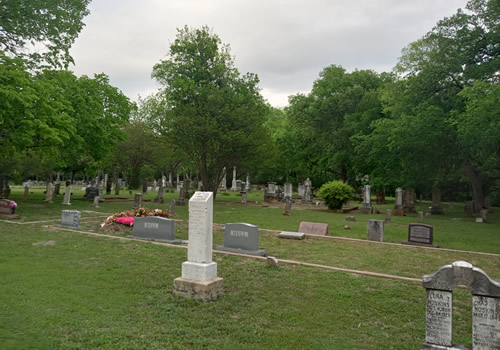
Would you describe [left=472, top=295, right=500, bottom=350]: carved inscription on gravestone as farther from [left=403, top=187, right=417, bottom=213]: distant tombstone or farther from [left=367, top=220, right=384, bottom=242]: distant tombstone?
[left=403, top=187, right=417, bottom=213]: distant tombstone

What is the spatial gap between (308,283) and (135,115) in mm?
45816

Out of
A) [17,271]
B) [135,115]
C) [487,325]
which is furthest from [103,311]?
[135,115]

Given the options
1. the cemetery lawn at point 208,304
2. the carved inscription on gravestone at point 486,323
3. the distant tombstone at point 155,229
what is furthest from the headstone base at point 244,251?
the carved inscription on gravestone at point 486,323

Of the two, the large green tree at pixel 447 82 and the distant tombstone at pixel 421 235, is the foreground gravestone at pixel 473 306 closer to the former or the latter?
the distant tombstone at pixel 421 235

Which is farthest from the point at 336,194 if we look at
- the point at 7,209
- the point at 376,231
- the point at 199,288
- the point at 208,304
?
the point at 208,304

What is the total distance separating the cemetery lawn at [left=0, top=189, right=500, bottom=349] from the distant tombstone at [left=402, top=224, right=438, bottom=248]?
1661 mm

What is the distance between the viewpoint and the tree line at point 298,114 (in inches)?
736

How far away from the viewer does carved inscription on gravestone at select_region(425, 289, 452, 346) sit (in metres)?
4.32

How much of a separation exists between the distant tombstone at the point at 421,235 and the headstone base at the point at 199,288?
28.9 ft

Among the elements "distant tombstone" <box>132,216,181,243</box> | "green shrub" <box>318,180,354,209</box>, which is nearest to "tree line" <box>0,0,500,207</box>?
"green shrub" <box>318,180,354,209</box>

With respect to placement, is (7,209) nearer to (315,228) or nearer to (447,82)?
(315,228)

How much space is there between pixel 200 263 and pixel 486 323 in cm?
423

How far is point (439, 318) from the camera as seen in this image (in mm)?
4355

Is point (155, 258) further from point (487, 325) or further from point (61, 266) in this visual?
point (487, 325)
